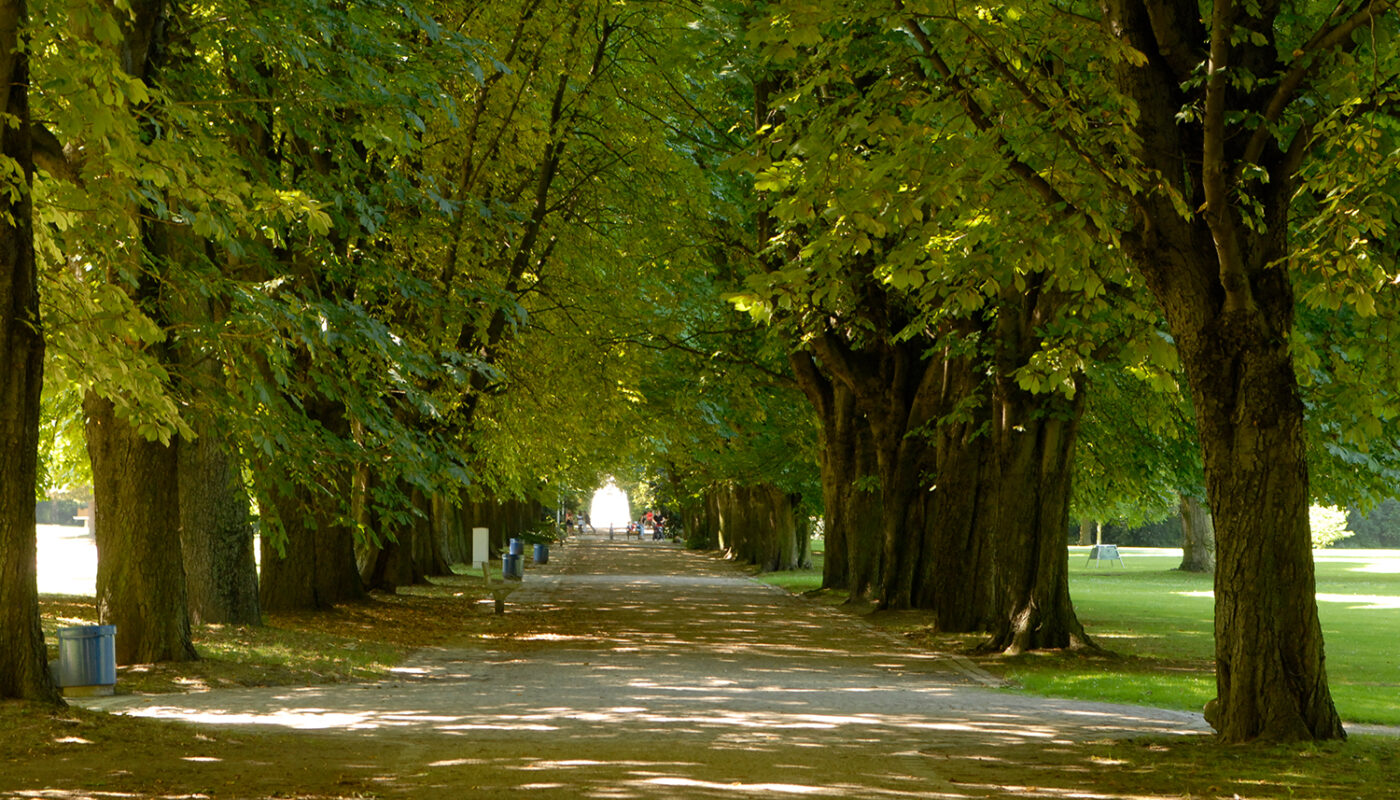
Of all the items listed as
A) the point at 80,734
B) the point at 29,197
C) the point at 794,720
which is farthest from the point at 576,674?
the point at 29,197

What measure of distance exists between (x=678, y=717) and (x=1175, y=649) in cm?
1101

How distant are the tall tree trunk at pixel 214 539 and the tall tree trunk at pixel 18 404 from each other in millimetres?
6723

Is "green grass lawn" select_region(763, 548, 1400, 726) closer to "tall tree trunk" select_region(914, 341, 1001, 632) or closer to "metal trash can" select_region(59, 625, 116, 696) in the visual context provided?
"tall tree trunk" select_region(914, 341, 1001, 632)

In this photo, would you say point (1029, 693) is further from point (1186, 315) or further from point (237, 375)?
point (237, 375)

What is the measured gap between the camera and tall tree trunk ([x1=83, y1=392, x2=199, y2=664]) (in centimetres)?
1361

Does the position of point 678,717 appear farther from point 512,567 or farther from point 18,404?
point 512,567

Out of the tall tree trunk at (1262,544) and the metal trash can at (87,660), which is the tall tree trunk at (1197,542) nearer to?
the tall tree trunk at (1262,544)

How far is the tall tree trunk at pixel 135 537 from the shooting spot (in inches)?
536

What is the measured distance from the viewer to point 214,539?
684 inches

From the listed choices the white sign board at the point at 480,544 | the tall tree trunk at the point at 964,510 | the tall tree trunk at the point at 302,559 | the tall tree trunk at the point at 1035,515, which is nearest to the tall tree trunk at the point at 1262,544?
the tall tree trunk at the point at 1035,515

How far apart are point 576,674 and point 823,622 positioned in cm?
947

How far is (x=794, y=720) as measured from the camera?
39.8ft

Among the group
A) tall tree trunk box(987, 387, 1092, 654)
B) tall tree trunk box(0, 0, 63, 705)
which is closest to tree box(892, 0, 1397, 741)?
tall tree trunk box(0, 0, 63, 705)

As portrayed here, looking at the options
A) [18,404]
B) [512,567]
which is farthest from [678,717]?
[512,567]
